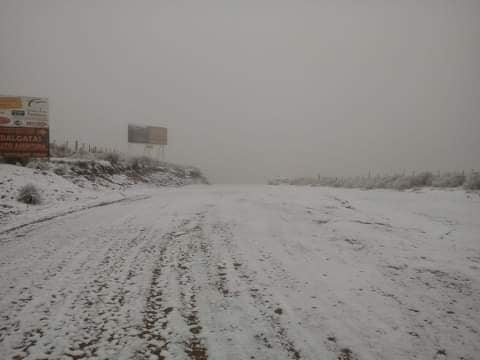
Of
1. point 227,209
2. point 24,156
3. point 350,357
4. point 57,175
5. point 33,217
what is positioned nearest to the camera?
point 350,357

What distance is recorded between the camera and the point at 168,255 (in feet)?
8.98

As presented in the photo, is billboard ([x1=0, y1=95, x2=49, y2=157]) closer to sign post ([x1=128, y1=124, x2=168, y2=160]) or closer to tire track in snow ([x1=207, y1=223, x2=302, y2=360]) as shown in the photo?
tire track in snow ([x1=207, y1=223, x2=302, y2=360])

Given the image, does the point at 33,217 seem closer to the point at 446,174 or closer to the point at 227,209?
the point at 227,209

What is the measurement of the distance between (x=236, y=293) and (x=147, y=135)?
32389 millimetres

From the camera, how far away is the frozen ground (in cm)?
141

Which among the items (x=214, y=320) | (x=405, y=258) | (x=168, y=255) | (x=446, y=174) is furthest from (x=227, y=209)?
(x=446, y=174)

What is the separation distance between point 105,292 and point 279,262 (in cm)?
167

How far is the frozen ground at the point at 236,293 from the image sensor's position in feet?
4.61

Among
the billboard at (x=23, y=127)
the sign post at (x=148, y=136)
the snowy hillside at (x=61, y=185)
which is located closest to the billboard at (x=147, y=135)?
the sign post at (x=148, y=136)

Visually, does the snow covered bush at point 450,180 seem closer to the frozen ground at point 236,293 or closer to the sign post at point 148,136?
the frozen ground at point 236,293

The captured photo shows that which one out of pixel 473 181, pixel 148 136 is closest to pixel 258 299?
pixel 473 181

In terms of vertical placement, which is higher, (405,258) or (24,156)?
(24,156)

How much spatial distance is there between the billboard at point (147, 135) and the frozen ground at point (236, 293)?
1146 inches

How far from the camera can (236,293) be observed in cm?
196
